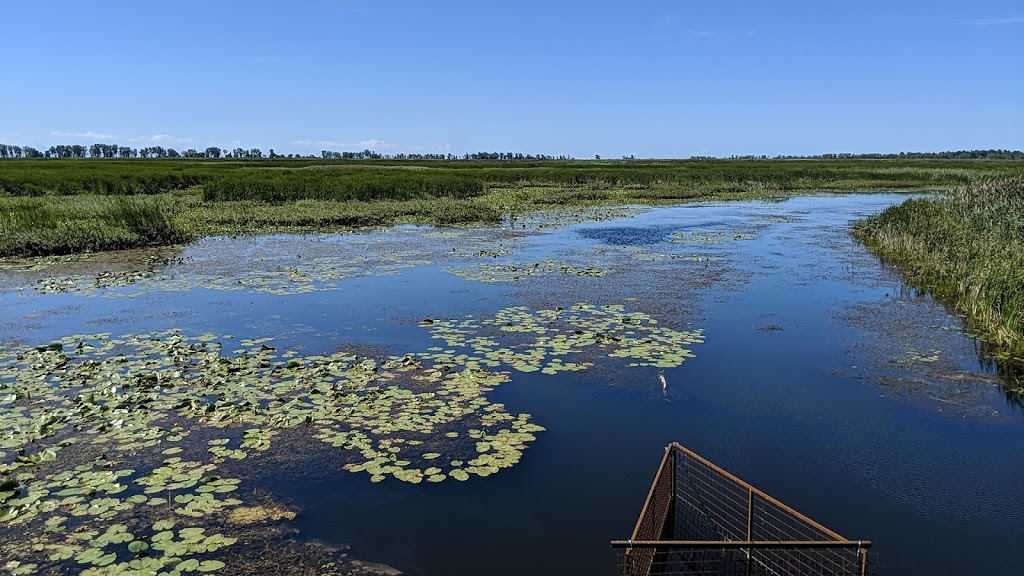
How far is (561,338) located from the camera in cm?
959

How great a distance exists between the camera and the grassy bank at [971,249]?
9820mm

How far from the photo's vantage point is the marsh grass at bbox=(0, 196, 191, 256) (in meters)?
16.9

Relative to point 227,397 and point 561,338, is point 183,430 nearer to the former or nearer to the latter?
point 227,397

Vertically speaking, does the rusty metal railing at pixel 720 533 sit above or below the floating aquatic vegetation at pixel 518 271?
below

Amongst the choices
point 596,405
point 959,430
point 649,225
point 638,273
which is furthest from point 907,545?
point 649,225

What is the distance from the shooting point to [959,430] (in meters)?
6.64

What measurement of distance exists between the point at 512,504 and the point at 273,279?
10.3 m

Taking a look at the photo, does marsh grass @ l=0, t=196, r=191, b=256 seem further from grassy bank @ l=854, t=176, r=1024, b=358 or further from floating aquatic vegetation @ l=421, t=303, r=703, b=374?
grassy bank @ l=854, t=176, r=1024, b=358

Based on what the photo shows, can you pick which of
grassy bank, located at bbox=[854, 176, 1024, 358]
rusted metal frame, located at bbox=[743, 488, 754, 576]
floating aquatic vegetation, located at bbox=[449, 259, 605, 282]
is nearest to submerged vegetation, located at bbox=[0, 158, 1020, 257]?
floating aquatic vegetation, located at bbox=[449, 259, 605, 282]

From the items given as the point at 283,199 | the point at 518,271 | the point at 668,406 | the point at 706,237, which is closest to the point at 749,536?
the point at 668,406

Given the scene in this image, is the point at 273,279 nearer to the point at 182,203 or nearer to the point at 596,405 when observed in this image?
the point at 596,405

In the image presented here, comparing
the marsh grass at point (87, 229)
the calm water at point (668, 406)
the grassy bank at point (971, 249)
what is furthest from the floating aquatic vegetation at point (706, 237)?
the marsh grass at point (87, 229)

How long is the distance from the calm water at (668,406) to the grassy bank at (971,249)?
59 cm

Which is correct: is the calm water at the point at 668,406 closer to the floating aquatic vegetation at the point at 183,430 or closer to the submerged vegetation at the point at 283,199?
the floating aquatic vegetation at the point at 183,430
